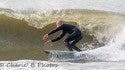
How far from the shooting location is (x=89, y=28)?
23.5 metres

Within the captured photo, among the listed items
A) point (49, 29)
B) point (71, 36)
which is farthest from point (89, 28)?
point (71, 36)

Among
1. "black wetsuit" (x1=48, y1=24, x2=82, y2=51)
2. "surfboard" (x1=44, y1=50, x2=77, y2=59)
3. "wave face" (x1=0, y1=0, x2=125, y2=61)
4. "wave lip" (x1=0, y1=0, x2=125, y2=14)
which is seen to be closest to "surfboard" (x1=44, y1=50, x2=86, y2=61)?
"surfboard" (x1=44, y1=50, x2=77, y2=59)

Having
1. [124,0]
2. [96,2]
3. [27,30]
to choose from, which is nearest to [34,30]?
[27,30]

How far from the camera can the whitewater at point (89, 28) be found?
16.6 meters

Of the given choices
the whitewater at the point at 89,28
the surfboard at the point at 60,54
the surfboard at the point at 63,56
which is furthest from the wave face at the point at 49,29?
the surfboard at the point at 60,54

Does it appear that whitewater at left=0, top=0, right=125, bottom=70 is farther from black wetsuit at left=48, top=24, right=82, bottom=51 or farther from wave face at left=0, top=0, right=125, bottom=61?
black wetsuit at left=48, top=24, right=82, bottom=51

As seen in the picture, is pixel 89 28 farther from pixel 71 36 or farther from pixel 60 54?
pixel 60 54

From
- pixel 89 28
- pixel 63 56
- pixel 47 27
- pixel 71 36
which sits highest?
pixel 47 27

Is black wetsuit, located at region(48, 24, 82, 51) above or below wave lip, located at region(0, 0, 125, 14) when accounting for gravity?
below

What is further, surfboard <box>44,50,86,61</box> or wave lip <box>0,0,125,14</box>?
wave lip <box>0,0,125,14</box>

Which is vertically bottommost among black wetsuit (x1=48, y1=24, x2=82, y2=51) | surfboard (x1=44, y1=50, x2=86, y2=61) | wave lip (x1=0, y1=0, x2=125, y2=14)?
surfboard (x1=44, y1=50, x2=86, y2=61)

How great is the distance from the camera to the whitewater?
16.6 metres

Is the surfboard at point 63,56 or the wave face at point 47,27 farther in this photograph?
the wave face at point 47,27

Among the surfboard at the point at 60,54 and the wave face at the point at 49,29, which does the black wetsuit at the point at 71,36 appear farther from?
the wave face at the point at 49,29
